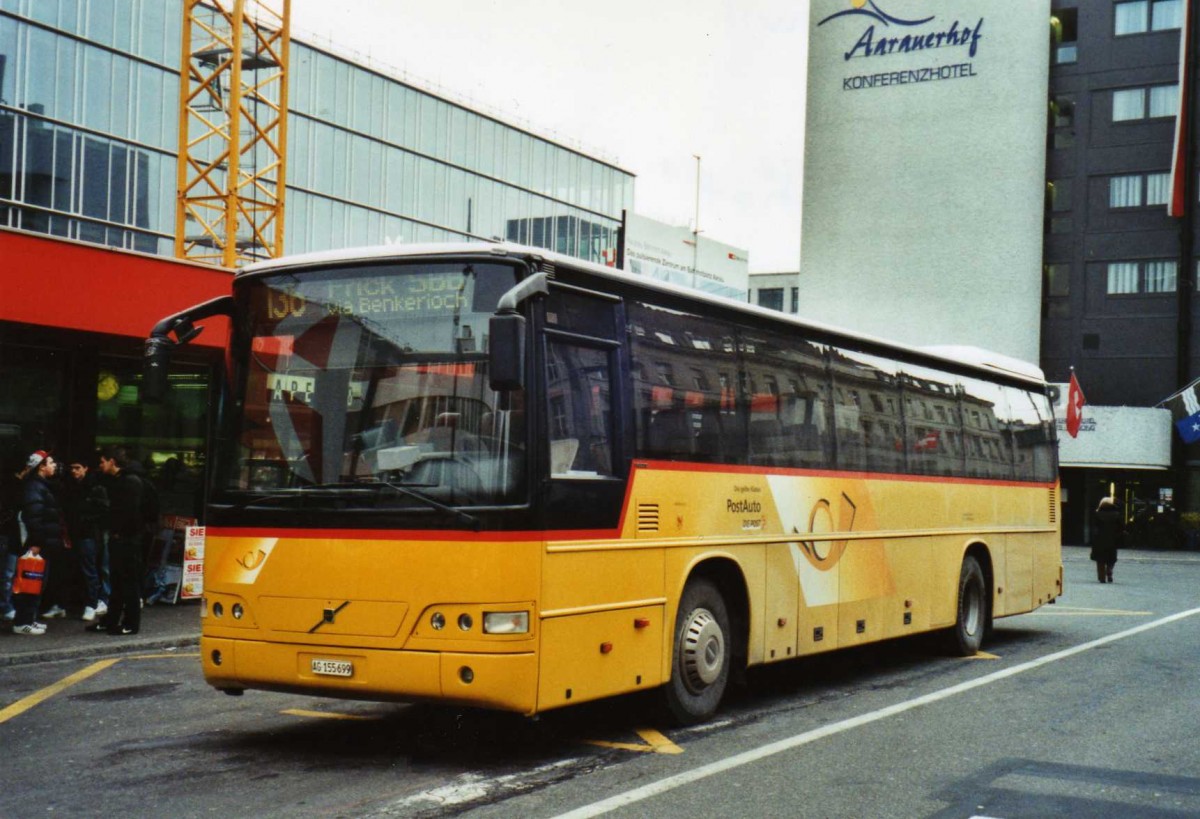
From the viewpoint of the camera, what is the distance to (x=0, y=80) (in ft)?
150

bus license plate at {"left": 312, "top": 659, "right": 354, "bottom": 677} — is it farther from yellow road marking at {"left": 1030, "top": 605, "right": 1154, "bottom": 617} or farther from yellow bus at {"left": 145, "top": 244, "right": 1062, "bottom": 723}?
yellow road marking at {"left": 1030, "top": 605, "right": 1154, "bottom": 617}

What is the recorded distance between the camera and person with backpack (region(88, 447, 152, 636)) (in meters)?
14.7

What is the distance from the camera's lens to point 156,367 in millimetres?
9055

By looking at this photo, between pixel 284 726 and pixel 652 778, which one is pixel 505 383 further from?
pixel 284 726

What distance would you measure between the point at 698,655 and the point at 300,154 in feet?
170

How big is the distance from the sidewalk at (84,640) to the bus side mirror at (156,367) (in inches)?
201

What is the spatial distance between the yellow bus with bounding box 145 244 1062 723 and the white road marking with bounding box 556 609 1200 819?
0.83 metres

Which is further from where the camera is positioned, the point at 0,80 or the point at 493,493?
the point at 0,80

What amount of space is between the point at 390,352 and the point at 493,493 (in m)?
1.06

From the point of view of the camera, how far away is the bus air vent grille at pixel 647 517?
29.9 ft

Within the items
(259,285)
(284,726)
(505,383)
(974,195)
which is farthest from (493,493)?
(974,195)

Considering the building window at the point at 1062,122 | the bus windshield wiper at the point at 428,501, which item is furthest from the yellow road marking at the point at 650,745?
the building window at the point at 1062,122

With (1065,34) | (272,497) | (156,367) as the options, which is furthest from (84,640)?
(1065,34)

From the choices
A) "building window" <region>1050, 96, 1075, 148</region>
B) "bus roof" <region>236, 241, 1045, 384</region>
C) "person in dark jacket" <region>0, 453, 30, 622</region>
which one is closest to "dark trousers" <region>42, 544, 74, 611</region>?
"person in dark jacket" <region>0, 453, 30, 622</region>
